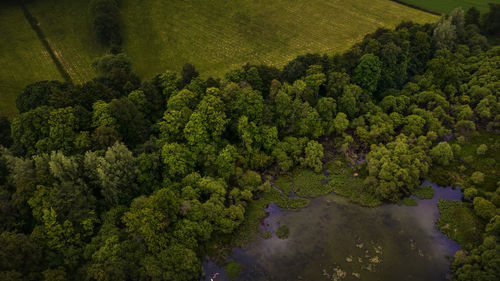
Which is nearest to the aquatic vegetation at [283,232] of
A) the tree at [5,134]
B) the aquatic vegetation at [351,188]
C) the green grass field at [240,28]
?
the aquatic vegetation at [351,188]

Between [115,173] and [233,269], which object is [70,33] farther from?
[233,269]

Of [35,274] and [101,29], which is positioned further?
[101,29]

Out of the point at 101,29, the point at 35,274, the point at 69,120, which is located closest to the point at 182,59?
the point at 101,29

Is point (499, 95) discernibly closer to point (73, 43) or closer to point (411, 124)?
point (411, 124)

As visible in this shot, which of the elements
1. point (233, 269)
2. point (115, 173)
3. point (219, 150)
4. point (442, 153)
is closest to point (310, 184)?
point (219, 150)

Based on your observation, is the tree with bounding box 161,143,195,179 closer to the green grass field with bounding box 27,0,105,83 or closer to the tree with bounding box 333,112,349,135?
the tree with bounding box 333,112,349,135

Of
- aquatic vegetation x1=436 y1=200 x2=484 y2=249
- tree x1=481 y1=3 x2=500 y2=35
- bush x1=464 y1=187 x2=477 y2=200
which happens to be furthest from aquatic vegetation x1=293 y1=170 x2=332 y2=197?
tree x1=481 y1=3 x2=500 y2=35

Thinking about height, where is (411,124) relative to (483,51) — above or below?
below
